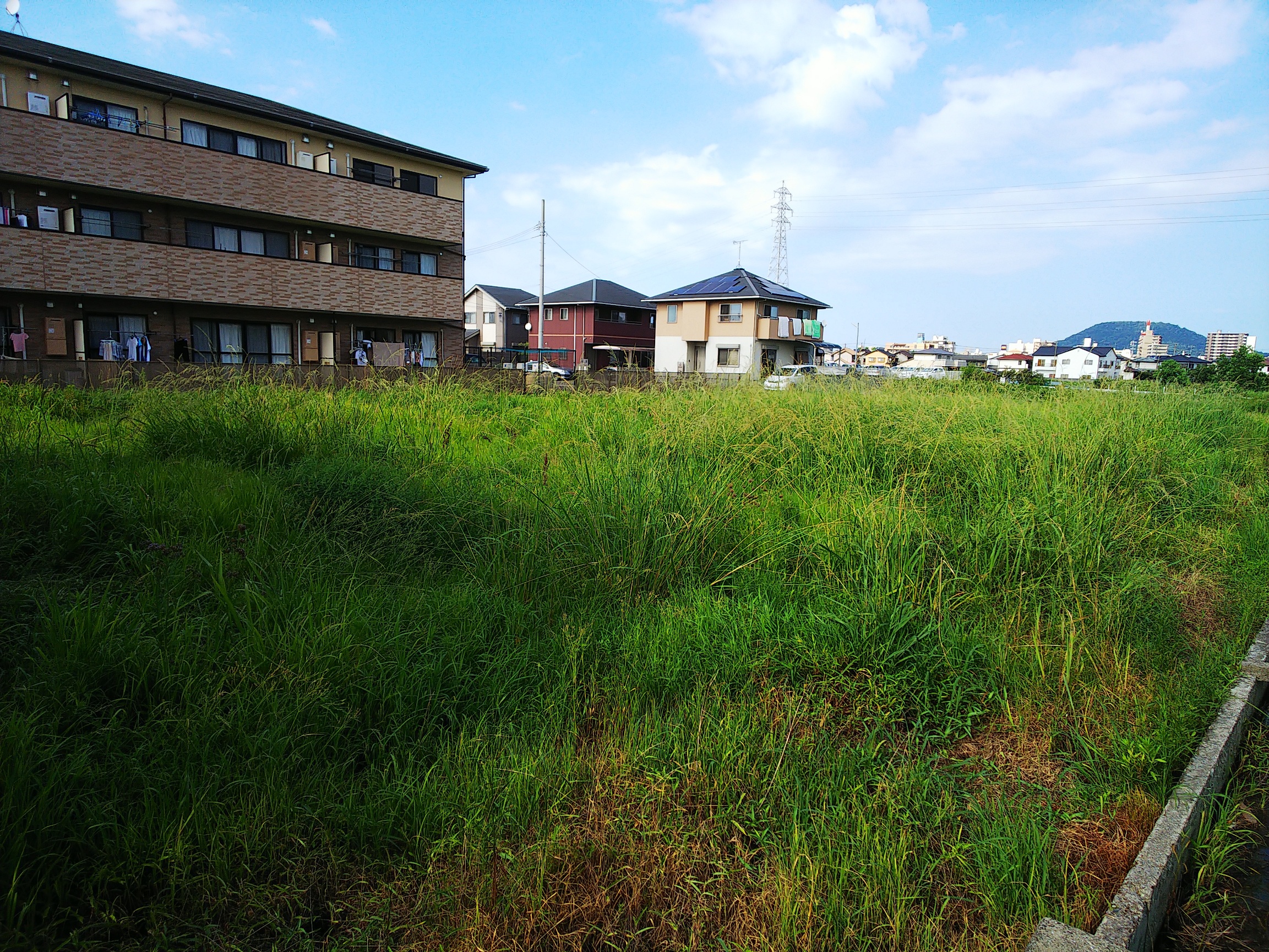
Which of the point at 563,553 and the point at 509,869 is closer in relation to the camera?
the point at 509,869

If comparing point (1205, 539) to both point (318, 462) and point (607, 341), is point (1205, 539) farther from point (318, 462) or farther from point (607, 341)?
point (607, 341)

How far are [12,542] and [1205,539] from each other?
338 inches

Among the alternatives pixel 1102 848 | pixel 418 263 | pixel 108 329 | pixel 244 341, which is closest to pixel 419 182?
pixel 418 263

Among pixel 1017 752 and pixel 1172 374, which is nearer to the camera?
pixel 1017 752

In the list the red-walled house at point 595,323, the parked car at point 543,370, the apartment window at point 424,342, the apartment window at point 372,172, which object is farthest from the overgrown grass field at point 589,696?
the red-walled house at point 595,323

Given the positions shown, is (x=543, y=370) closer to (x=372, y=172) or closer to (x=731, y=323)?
(x=372, y=172)

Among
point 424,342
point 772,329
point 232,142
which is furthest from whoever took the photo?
point 772,329

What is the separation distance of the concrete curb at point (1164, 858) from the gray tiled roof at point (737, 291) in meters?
39.1

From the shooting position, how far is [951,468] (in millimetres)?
6289

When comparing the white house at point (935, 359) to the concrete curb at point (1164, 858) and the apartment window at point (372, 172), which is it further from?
the concrete curb at point (1164, 858)

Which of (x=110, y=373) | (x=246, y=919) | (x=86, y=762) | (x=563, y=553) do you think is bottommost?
(x=246, y=919)

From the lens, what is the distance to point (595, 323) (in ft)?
158

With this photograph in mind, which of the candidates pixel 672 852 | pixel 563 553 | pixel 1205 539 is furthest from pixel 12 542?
pixel 1205 539

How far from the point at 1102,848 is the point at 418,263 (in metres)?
28.8
